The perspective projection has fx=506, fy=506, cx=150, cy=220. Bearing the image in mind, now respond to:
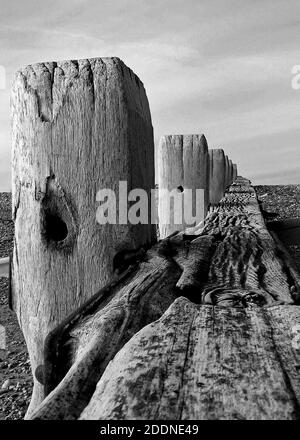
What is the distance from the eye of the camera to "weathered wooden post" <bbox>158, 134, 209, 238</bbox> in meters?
5.23

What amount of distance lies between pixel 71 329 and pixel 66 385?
1.69 feet

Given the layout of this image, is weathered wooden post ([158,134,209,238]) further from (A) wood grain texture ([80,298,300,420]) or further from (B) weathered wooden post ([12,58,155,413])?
(A) wood grain texture ([80,298,300,420])

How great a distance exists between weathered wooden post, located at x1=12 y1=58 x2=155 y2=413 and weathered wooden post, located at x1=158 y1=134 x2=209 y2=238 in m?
3.16

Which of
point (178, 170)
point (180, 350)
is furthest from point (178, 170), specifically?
point (180, 350)

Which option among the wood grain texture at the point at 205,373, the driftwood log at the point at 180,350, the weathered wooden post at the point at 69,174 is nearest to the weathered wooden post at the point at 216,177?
the weathered wooden post at the point at 69,174

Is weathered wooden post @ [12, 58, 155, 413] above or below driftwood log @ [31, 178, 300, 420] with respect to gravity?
above

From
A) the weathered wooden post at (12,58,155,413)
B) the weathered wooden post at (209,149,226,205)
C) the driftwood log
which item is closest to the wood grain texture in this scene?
the driftwood log

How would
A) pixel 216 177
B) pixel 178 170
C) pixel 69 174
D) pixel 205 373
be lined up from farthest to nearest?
pixel 216 177, pixel 178 170, pixel 69 174, pixel 205 373

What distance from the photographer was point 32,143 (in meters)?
1.98

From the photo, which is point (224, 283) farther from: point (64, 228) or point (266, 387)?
point (266, 387)

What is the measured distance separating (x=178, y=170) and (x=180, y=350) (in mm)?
4231

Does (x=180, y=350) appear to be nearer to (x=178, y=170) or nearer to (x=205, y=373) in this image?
(x=205, y=373)

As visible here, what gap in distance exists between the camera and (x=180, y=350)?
1.09 meters

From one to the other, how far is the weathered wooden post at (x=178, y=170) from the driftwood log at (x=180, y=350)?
3250 mm
